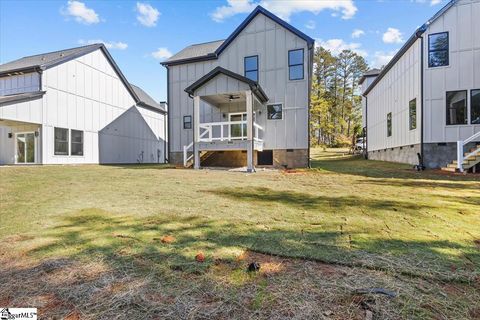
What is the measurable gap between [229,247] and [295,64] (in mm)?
13751

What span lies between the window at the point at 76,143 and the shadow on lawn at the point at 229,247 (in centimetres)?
1725

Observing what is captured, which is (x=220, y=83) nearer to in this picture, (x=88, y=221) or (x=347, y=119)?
(x=88, y=221)

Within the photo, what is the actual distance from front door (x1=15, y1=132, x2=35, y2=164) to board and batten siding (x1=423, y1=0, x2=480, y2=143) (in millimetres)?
22629

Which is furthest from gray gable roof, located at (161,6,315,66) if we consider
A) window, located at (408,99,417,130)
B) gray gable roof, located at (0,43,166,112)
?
gray gable roof, located at (0,43,166,112)

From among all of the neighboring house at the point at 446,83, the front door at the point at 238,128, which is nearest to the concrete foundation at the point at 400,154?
the neighboring house at the point at 446,83

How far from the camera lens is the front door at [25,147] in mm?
16578

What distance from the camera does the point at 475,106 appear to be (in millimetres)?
12047

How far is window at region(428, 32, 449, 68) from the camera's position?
1252 centimetres

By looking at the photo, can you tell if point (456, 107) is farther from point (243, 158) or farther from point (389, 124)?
point (243, 158)

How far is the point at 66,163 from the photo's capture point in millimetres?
17578

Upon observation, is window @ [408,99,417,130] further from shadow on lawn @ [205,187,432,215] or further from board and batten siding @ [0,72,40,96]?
board and batten siding @ [0,72,40,96]

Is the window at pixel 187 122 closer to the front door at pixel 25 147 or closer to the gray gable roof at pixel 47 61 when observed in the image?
the gray gable roof at pixel 47 61

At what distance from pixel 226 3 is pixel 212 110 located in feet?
24.2

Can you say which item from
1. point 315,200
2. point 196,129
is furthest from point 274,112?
point 315,200
